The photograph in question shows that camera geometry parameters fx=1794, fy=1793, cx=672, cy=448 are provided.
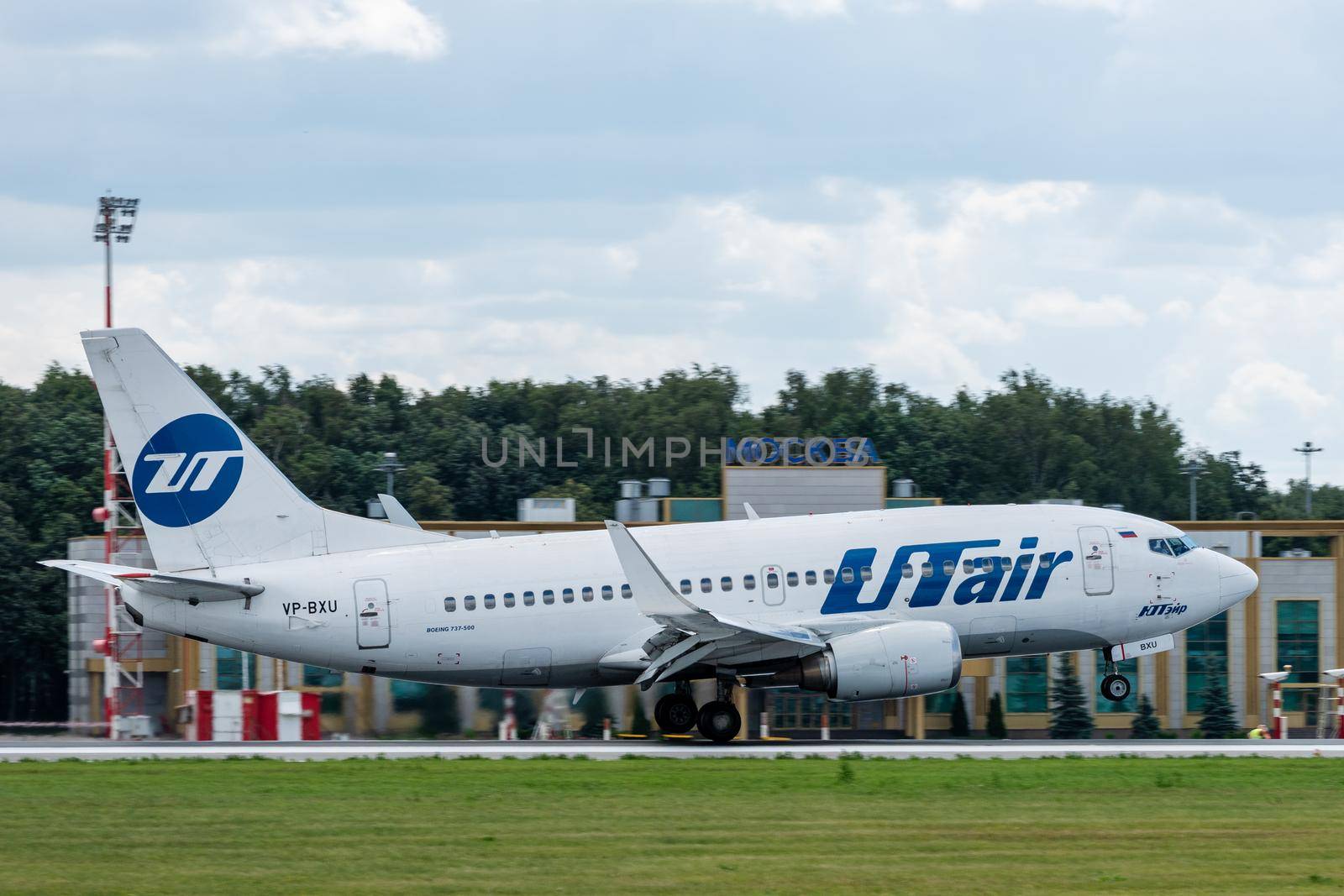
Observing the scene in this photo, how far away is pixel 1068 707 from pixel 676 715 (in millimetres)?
25575

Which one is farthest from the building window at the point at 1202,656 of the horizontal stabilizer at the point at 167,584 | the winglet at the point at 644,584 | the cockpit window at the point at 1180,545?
the horizontal stabilizer at the point at 167,584

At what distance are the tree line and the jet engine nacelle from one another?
222 feet

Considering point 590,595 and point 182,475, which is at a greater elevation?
point 182,475

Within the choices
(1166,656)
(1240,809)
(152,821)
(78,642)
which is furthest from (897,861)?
(78,642)

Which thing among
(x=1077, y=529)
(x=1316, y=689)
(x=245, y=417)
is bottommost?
(x=1316, y=689)

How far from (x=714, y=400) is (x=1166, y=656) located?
86388 mm

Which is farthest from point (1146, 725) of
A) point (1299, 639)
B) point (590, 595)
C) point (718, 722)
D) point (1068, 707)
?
point (590, 595)

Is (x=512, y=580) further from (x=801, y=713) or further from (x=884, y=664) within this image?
(x=801, y=713)

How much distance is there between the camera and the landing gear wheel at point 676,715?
3656 cm

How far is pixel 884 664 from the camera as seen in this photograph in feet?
113

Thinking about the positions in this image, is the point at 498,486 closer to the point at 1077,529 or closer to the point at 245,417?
the point at 245,417

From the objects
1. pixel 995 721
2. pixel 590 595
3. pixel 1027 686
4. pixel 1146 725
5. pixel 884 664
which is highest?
pixel 590 595

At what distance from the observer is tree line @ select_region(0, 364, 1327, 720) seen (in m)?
110

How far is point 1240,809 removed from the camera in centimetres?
2539
